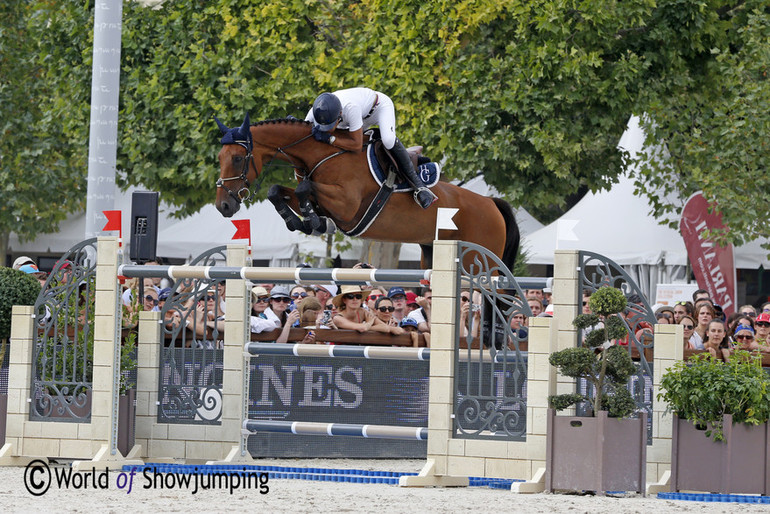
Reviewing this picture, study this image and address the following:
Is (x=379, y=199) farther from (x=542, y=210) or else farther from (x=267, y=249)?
(x=542, y=210)

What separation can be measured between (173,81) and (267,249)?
3.74 metres

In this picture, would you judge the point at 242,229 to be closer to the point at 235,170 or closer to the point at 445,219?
the point at 235,170

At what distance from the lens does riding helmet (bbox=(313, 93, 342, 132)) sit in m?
9.38

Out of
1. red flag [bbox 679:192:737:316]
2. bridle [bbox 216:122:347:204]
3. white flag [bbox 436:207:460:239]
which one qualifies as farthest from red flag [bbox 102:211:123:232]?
red flag [bbox 679:192:737:316]

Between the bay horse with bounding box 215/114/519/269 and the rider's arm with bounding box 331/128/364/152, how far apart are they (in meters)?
0.06

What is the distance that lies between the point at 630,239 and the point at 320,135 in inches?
409

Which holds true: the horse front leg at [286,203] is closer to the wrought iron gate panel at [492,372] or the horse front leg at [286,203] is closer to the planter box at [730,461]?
the wrought iron gate panel at [492,372]

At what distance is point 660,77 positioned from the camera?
54.3 ft

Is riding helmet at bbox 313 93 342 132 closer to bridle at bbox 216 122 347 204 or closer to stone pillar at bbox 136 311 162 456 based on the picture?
bridle at bbox 216 122 347 204

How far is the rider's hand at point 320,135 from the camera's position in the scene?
955 cm

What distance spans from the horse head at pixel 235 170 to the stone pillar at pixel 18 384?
5.15 feet

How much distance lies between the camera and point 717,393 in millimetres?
7941

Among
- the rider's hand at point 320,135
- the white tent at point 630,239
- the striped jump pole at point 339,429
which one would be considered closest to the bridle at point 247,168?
the rider's hand at point 320,135

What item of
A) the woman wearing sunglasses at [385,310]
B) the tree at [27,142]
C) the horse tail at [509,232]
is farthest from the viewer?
the tree at [27,142]
